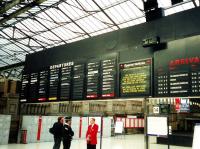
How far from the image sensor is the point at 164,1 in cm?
1473

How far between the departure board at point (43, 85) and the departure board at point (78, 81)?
1.24 m

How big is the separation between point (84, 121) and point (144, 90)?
47.2 ft

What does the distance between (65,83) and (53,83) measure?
53cm

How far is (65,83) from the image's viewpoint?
23.9 ft

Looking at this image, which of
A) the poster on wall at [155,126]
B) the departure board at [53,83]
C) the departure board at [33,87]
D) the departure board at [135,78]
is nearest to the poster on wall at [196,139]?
the departure board at [135,78]

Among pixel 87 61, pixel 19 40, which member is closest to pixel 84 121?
pixel 19 40

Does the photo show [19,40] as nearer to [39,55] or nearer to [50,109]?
[50,109]

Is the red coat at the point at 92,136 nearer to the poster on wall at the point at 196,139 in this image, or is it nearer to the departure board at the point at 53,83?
the departure board at the point at 53,83

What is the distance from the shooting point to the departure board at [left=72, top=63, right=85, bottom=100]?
22.2 ft

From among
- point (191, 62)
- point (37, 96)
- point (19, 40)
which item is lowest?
point (37, 96)

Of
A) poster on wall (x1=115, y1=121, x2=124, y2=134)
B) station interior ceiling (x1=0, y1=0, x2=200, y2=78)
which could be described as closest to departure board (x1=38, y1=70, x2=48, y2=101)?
station interior ceiling (x1=0, y1=0, x2=200, y2=78)

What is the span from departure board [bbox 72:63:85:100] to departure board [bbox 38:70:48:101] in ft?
4.06

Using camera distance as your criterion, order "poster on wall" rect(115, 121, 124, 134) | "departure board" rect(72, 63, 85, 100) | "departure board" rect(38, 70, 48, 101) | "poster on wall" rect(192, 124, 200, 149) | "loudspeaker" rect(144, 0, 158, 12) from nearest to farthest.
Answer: "poster on wall" rect(192, 124, 200, 149) → "loudspeaker" rect(144, 0, 158, 12) → "departure board" rect(72, 63, 85, 100) → "departure board" rect(38, 70, 48, 101) → "poster on wall" rect(115, 121, 124, 134)

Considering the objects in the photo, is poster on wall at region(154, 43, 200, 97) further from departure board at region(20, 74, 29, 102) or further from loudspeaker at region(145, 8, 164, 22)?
departure board at region(20, 74, 29, 102)
